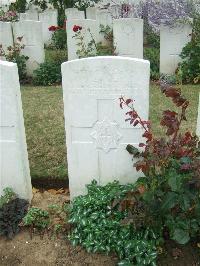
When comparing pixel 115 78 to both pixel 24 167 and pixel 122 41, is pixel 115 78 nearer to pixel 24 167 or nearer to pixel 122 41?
pixel 24 167

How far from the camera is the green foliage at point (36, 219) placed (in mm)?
3609

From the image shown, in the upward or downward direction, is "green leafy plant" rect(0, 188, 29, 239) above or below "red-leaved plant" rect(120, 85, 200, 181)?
below

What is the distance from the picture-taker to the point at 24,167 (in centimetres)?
383

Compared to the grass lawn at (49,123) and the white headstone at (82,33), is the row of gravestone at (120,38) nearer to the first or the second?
the white headstone at (82,33)

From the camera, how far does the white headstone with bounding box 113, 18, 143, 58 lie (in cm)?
794

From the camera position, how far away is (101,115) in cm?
355

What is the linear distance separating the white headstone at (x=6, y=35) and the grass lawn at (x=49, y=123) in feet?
3.61

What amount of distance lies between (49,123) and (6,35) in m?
3.39

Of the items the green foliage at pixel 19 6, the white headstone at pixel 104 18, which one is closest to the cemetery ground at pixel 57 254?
the white headstone at pixel 104 18

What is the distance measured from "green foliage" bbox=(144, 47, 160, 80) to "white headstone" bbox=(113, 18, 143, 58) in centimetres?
49

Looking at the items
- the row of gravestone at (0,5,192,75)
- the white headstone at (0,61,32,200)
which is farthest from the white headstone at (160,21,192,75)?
the white headstone at (0,61,32,200)

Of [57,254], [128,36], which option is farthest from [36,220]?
[128,36]

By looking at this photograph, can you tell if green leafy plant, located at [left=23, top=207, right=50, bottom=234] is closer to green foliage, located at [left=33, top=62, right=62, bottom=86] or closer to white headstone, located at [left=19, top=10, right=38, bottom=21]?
green foliage, located at [left=33, top=62, right=62, bottom=86]

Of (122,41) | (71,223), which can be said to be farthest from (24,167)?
(122,41)
